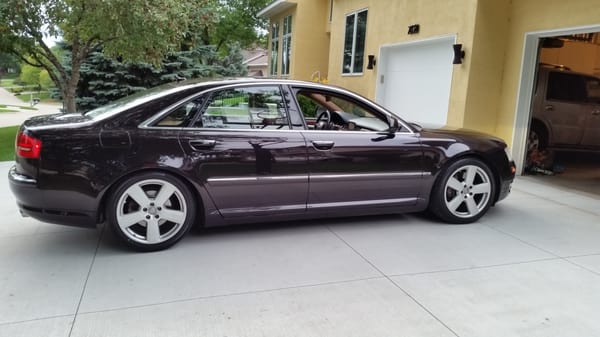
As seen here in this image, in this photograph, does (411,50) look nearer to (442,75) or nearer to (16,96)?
(442,75)

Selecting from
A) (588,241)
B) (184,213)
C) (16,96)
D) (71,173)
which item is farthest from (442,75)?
(16,96)

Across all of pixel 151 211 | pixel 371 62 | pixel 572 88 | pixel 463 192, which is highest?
pixel 371 62

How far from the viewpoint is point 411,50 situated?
34.0 ft

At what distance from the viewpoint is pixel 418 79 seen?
1002cm

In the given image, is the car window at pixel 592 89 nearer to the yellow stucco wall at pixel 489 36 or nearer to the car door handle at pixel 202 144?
the yellow stucco wall at pixel 489 36

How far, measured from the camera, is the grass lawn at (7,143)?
27.8 ft

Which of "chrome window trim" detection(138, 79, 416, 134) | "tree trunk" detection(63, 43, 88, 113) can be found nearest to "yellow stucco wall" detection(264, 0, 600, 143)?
"chrome window trim" detection(138, 79, 416, 134)

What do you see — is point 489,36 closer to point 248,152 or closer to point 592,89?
point 592,89

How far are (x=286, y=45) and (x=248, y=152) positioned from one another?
16323mm

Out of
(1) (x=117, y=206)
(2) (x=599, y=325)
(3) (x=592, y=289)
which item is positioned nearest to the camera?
(2) (x=599, y=325)

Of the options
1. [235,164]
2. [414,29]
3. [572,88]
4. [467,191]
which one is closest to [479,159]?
[467,191]

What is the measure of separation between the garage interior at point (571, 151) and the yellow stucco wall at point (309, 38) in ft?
31.9

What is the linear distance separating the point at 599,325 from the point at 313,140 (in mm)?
2647

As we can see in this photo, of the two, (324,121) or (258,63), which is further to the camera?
(258,63)
